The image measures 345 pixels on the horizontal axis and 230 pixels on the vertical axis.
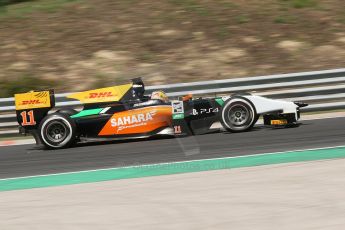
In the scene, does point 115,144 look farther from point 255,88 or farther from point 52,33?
point 52,33

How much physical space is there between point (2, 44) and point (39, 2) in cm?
258

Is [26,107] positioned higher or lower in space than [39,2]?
lower

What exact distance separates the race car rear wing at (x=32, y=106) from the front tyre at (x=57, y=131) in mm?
172

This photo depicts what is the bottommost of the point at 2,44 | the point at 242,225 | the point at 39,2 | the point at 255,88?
the point at 242,225

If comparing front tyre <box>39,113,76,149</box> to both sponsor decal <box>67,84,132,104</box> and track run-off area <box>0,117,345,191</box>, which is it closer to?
track run-off area <box>0,117,345,191</box>

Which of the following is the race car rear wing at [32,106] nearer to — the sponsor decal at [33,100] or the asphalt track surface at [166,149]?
the sponsor decal at [33,100]

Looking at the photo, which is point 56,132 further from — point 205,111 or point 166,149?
point 205,111

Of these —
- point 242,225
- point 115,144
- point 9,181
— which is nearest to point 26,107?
point 115,144

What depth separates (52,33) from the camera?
1666 centimetres

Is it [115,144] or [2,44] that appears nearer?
[115,144]

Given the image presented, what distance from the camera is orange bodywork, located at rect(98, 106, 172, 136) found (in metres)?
9.98

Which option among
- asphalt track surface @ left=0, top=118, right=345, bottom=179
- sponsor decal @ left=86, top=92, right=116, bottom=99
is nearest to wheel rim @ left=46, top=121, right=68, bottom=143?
asphalt track surface @ left=0, top=118, right=345, bottom=179

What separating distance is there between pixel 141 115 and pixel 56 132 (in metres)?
1.52

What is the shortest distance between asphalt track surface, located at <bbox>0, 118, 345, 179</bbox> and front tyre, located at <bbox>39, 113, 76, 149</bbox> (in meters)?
0.17
